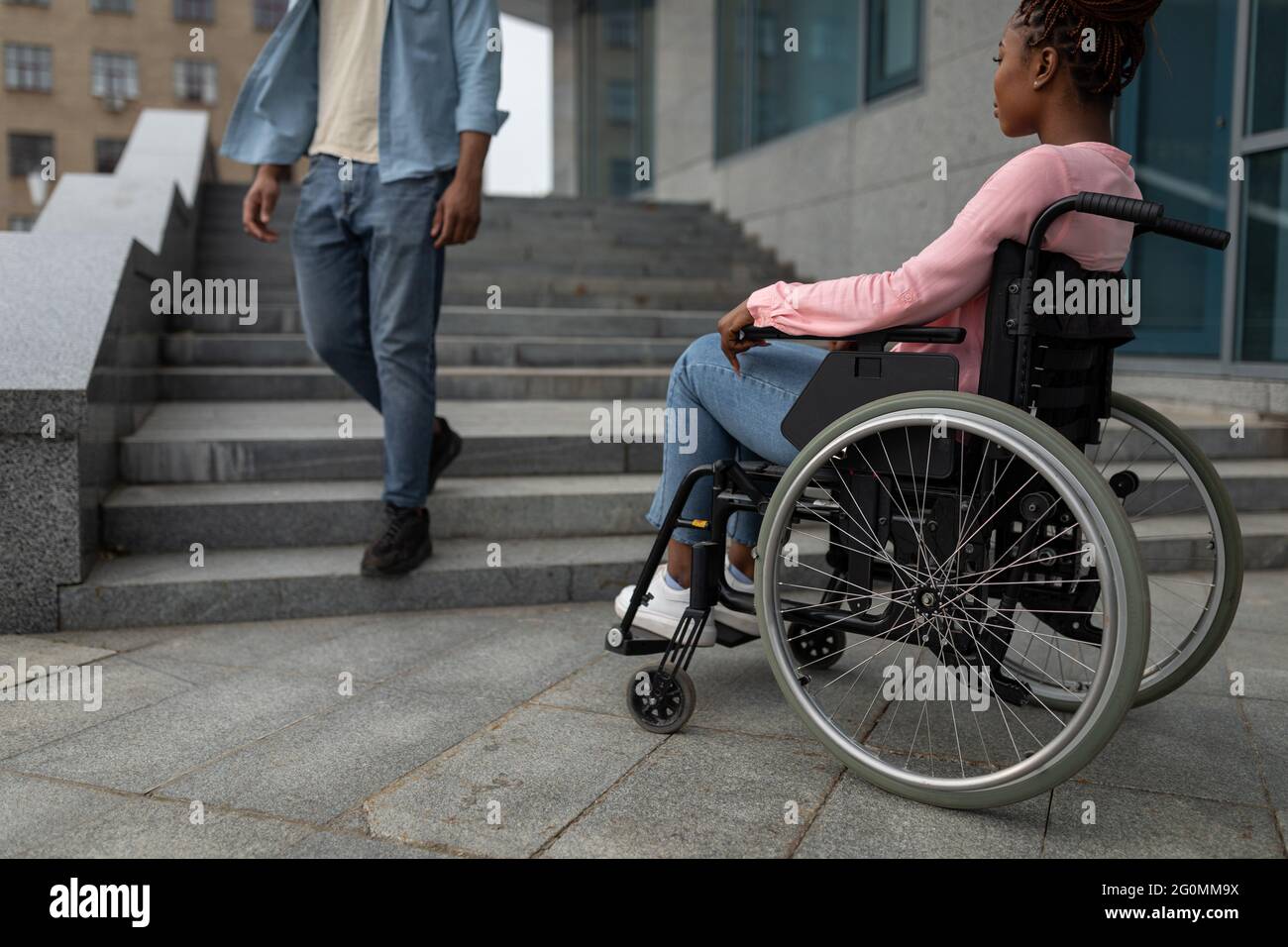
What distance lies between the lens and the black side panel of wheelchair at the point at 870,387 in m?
2.00

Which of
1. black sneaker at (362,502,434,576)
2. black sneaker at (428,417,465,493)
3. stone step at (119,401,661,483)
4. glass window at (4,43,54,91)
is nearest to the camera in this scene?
black sneaker at (362,502,434,576)

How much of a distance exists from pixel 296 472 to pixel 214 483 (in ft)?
0.94

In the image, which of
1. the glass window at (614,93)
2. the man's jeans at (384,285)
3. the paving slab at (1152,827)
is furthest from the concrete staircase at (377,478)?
the glass window at (614,93)

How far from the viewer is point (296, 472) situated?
4.02m

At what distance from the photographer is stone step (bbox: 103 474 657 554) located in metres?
3.56

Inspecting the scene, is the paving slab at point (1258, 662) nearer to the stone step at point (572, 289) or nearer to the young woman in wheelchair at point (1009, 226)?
the young woman in wheelchair at point (1009, 226)

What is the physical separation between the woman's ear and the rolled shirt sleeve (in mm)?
1661

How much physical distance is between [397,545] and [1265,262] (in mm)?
4745

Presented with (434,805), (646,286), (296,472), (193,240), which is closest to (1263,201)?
(646,286)

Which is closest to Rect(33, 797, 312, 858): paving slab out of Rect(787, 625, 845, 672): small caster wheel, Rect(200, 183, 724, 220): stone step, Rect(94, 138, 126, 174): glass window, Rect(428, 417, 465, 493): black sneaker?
Rect(787, 625, 845, 672): small caster wheel

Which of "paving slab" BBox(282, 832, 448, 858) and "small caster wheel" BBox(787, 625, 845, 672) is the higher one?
"small caster wheel" BBox(787, 625, 845, 672)

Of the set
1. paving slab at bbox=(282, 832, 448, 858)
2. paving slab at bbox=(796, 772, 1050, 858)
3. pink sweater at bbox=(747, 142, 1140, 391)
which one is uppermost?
pink sweater at bbox=(747, 142, 1140, 391)

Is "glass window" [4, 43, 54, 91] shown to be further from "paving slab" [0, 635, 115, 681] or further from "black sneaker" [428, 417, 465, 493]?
"paving slab" [0, 635, 115, 681]

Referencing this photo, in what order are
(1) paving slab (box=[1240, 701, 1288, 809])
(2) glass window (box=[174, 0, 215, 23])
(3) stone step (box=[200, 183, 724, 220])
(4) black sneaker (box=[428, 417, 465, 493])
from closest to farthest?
(1) paving slab (box=[1240, 701, 1288, 809]), (4) black sneaker (box=[428, 417, 465, 493]), (3) stone step (box=[200, 183, 724, 220]), (2) glass window (box=[174, 0, 215, 23])
